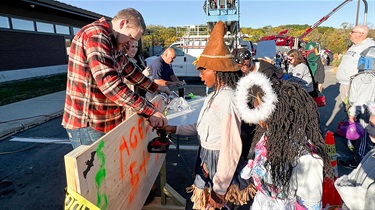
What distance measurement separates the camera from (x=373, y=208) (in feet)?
3.18

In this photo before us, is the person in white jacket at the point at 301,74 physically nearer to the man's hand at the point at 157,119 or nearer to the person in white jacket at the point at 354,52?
the person in white jacket at the point at 354,52

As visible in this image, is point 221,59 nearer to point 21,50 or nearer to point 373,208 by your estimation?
point 373,208

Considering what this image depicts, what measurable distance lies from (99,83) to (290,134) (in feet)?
3.91

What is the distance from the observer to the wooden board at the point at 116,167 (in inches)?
37.4

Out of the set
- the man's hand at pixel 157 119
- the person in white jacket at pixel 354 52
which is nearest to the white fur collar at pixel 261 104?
the man's hand at pixel 157 119

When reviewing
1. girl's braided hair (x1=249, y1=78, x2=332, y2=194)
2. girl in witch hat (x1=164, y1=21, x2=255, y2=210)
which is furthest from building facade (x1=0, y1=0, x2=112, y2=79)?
girl's braided hair (x1=249, y1=78, x2=332, y2=194)

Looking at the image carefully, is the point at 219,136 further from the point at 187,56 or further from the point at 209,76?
the point at 187,56

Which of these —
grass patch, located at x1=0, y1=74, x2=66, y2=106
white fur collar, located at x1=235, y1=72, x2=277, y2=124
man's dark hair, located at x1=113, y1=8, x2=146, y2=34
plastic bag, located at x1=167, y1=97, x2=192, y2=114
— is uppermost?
man's dark hair, located at x1=113, y1=8, x2=146, y2=34

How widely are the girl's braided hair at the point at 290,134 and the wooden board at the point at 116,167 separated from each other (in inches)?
33.9

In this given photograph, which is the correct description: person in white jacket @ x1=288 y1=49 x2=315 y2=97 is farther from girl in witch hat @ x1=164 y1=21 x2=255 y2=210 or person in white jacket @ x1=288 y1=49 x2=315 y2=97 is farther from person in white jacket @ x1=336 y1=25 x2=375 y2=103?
girl in witch hat @ x1=164 y1=21 x2=255 y2=210

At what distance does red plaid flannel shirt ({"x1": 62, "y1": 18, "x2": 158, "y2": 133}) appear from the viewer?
4.69 feet

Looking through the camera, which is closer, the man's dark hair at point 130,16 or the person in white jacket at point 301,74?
the man's dark hair at point 130,16

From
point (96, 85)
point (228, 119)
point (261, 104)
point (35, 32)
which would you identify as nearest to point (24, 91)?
point (35, 32)

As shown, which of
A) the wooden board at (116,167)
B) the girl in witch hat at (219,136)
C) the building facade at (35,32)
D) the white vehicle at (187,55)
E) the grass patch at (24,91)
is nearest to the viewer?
the wooden board at (116,167)
